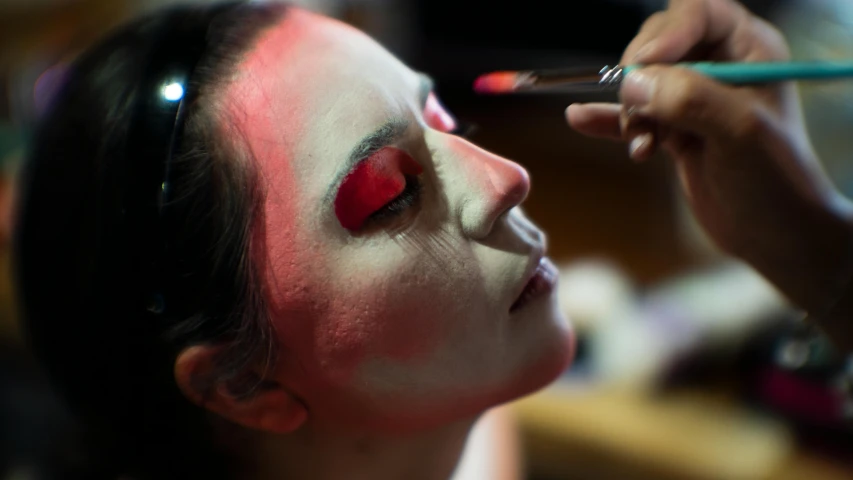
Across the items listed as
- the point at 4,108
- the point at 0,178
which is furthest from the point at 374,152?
the point at 4,108

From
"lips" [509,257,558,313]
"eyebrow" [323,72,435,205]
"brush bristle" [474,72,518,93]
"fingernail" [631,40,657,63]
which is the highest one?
"fingernail" [631,40,657,63]

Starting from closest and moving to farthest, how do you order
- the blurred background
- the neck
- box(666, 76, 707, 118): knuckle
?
box(666, 76, 707, 118): knuckle
the neck
the blurred background

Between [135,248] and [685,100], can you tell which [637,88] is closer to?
[685,100]

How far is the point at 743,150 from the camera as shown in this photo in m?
0.47

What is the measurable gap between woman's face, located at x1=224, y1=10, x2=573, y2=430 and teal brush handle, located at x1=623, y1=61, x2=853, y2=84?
0.41 ft

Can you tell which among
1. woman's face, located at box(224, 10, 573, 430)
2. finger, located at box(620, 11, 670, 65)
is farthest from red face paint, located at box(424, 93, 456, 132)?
finger, located at box(620, 11, 670, 65)

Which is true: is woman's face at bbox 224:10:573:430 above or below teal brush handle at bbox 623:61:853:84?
below

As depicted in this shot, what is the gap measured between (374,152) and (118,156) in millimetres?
161

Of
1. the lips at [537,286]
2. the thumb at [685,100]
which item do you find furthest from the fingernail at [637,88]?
the lips at [537,286]

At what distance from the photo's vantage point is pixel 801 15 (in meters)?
0.73

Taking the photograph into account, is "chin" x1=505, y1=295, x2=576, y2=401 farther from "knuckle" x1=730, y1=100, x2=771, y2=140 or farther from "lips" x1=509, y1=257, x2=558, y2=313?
"knuckle" x1=730, y1=100, x2=771, y2=140

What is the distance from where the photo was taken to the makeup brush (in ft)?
1.40

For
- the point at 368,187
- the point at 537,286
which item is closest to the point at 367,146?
the point at 368,187

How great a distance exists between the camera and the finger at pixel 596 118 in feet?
1.64
